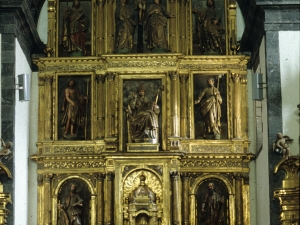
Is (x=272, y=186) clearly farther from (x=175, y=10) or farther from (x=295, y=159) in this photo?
(x=175, y=10)

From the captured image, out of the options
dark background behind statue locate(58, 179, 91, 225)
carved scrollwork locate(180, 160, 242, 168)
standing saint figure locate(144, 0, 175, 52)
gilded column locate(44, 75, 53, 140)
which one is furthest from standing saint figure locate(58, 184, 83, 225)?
standing saint figure locate(144, 0, 175, 52)

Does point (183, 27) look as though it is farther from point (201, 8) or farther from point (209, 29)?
point (201, 8)

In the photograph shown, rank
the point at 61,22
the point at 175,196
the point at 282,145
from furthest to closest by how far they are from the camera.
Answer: the point at 61,22, the point at 175,196, the point at 282,145

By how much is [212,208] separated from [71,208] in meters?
4.13

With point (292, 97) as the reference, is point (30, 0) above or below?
above

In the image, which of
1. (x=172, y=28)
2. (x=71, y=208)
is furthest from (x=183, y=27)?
(x=71, y=208)

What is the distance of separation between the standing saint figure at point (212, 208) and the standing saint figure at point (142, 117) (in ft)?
7.62

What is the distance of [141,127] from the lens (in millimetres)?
28484

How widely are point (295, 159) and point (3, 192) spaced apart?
24.9 feet

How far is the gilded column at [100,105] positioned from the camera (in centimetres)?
2895

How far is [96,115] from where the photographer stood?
1146 inches

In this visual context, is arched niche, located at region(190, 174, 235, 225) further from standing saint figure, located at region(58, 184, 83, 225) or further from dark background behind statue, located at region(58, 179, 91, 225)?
standing saint figure, located at region(58, 184, 83, 225)

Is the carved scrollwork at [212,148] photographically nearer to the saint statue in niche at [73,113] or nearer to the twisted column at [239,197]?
the twisted column at [239,197]

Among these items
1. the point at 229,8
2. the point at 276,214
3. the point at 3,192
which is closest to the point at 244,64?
the point at 229,8
